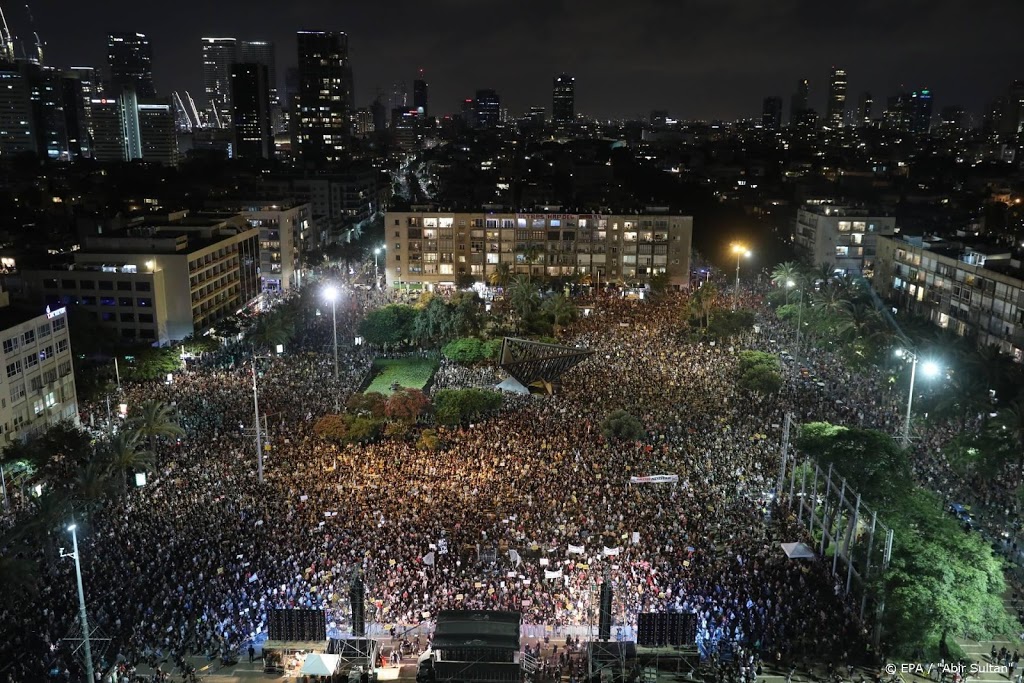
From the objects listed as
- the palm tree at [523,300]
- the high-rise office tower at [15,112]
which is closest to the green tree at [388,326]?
the palm tree at [523,300]

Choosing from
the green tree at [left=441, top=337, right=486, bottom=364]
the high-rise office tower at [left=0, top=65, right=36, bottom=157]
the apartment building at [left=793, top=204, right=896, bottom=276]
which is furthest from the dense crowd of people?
the high-rise office tower at [left=0, top=65, right=36, bottom=157]

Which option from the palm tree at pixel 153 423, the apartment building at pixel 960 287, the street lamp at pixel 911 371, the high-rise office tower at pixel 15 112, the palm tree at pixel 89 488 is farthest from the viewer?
the high-rise office tower at pixel 15 112

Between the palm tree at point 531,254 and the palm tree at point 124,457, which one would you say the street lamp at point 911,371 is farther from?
the palm tree at point 531,254

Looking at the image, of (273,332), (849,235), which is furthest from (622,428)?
(849,235)

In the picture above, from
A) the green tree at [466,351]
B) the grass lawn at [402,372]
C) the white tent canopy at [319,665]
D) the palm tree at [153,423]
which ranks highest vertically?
the palm tree at [153,423]

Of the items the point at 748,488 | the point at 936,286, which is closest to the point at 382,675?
the point at 748,488

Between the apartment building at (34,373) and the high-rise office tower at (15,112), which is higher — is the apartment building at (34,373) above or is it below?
below

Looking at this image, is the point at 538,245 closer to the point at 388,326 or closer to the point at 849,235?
the point at 388,326

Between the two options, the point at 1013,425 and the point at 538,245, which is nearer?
the point at 1013,425
